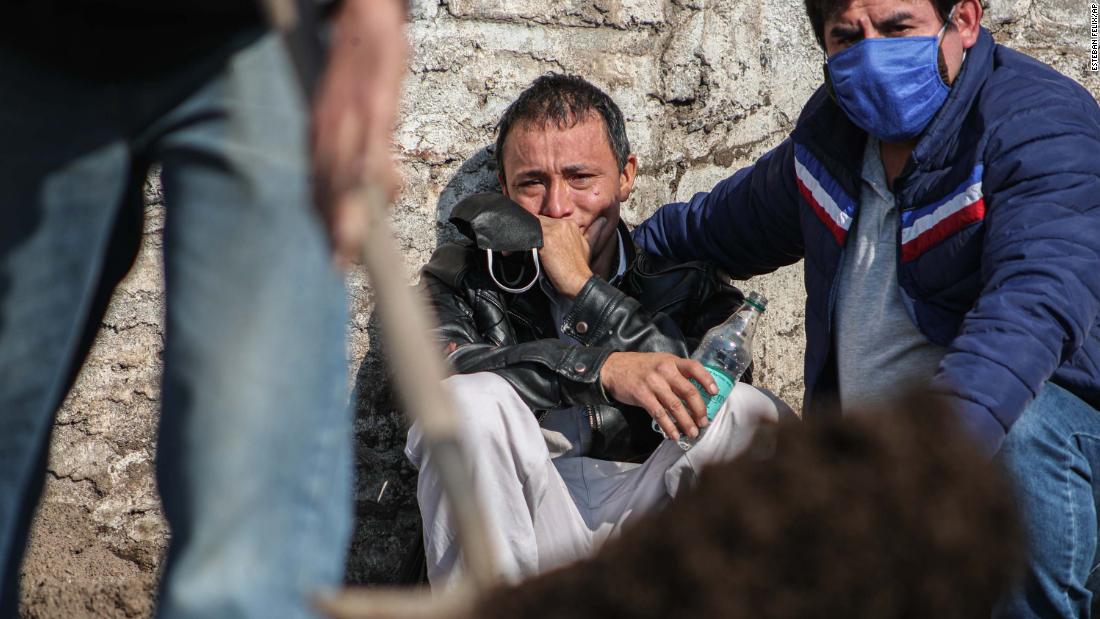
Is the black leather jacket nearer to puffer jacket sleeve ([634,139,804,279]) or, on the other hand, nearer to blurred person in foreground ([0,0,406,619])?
puffer jacket sleeve ([634,139,804,279])

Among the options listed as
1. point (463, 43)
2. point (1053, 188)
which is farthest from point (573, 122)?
point (1053, 188)

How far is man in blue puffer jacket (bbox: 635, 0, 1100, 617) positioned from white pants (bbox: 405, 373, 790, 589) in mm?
336

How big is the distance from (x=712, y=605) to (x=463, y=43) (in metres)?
2.41

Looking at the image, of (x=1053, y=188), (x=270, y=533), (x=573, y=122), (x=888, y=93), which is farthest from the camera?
(x=573, y=122)

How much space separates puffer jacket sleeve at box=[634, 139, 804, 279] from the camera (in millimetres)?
2836

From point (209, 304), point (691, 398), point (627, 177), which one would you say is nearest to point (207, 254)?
point (209, 304)

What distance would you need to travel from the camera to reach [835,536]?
0.86 metres

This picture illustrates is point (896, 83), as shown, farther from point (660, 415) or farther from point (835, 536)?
point (835, 536)

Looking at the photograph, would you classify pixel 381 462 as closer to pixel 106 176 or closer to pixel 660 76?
pixel 660 76

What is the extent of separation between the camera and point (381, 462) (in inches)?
119

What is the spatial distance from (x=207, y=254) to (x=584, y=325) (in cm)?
158

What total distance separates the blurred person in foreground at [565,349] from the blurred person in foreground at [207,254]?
43.1 inches

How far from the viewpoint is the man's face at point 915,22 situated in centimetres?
253

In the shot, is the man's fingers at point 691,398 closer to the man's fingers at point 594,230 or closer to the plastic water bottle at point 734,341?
the plastic water bottle at point 734,341
